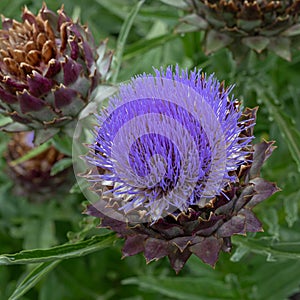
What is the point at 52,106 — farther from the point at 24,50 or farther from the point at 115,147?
the point at 115,147

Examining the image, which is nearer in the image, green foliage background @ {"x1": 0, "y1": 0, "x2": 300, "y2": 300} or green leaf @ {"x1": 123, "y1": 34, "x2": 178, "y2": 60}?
green foliage background @ {"x1": 0, "y1": 0, "x2": 300, "y2": 300}

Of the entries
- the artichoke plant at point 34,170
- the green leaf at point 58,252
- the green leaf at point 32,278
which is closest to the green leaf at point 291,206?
the green leaf at point 58,252

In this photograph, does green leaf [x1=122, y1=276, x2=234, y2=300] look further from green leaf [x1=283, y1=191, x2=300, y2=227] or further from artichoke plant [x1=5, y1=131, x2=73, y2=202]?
artichoke plant [x1=5, y1=131, x2=73, y2=202]

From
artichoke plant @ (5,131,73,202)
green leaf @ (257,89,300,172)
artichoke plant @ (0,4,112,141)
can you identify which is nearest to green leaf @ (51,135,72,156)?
artichoke plant @ (0,4,112,141)

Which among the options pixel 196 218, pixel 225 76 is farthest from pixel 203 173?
pixel 225 76

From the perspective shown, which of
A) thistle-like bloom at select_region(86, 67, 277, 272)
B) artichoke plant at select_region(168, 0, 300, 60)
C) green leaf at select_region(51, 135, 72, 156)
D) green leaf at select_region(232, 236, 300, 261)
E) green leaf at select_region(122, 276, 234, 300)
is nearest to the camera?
thistle-like bloom at select_region(86, 67, 277, 272)

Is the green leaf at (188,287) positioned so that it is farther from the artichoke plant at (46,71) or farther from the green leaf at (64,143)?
the artichoke plant at (46,71)
